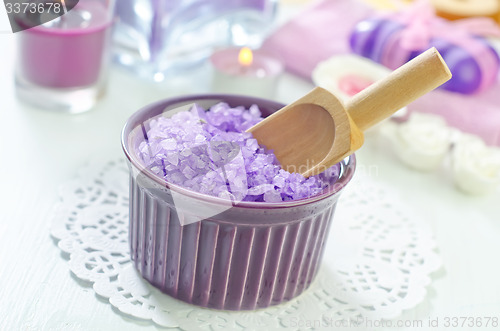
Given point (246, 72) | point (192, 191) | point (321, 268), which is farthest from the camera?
point (246, 72)

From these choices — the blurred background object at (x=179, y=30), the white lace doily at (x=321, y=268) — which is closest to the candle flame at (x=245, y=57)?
the blurred background object at (x=179, y=30)

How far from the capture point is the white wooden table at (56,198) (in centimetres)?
73

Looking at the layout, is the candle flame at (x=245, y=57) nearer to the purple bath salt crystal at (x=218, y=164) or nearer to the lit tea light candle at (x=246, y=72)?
the lit tea light candle at (x=246, y=72)

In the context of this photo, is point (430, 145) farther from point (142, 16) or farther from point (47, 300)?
point (47, 300)

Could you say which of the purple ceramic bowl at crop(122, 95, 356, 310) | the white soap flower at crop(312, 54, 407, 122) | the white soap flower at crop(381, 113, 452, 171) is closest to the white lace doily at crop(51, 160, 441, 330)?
the purple ceramic bowl at crop(122, 95, 356, 310)

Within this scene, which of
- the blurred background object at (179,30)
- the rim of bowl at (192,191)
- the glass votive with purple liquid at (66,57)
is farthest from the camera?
the blurred background object at (179,30)

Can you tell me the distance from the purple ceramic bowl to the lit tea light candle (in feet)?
1.35

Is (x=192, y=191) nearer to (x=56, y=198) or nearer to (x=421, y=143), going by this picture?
(x=56, y=198)

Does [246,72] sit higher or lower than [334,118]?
lower

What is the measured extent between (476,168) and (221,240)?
0.54m

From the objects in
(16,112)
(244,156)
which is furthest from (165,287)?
(16,112)

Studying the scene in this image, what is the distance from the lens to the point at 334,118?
2.44 ft

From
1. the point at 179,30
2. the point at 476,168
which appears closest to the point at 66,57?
the point at 179,30

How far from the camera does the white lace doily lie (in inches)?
29.4
